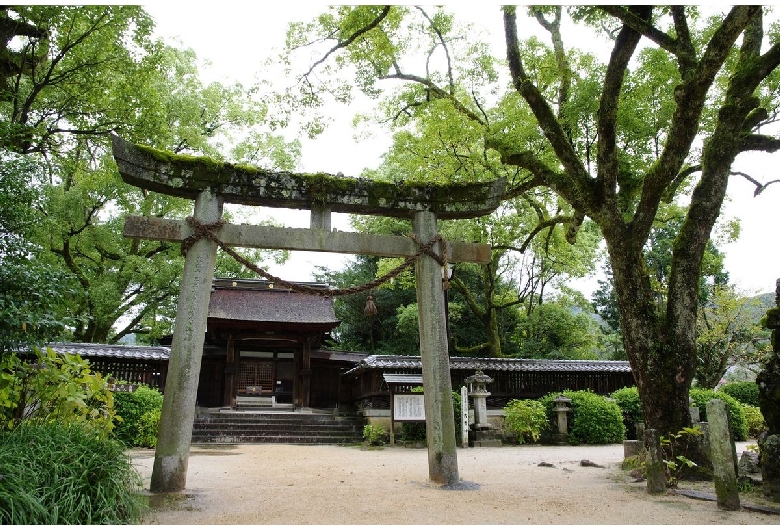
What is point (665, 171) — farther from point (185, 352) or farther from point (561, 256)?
point (561, 256)

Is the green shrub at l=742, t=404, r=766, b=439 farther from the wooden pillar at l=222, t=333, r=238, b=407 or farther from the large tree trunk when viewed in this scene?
the wooden pillar at l=222, t=333, r=238, b=407

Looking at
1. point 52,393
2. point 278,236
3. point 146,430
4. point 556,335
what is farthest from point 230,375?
point 52,393

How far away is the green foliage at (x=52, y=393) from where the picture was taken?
519cm

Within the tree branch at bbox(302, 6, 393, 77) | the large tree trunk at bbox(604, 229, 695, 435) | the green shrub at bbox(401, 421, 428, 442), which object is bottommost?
the green shrub at bbox(401, 421, 428, 442)

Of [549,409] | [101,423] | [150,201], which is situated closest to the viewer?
[101,423]

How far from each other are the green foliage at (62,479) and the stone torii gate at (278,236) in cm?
128

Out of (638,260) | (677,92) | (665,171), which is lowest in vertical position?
(638,260)

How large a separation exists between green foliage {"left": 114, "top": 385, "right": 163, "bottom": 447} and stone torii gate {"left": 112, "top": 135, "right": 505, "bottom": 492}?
9114 millimetres

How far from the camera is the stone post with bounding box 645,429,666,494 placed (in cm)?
637

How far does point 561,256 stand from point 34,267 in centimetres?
1863

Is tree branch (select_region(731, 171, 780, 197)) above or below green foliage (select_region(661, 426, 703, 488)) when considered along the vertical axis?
above

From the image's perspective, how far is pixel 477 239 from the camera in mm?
19188

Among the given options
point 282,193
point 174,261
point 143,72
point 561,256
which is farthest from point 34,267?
point 561,256

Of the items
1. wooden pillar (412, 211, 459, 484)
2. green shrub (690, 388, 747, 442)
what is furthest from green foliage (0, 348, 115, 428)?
green shrub (690, 388, 747, 442)
